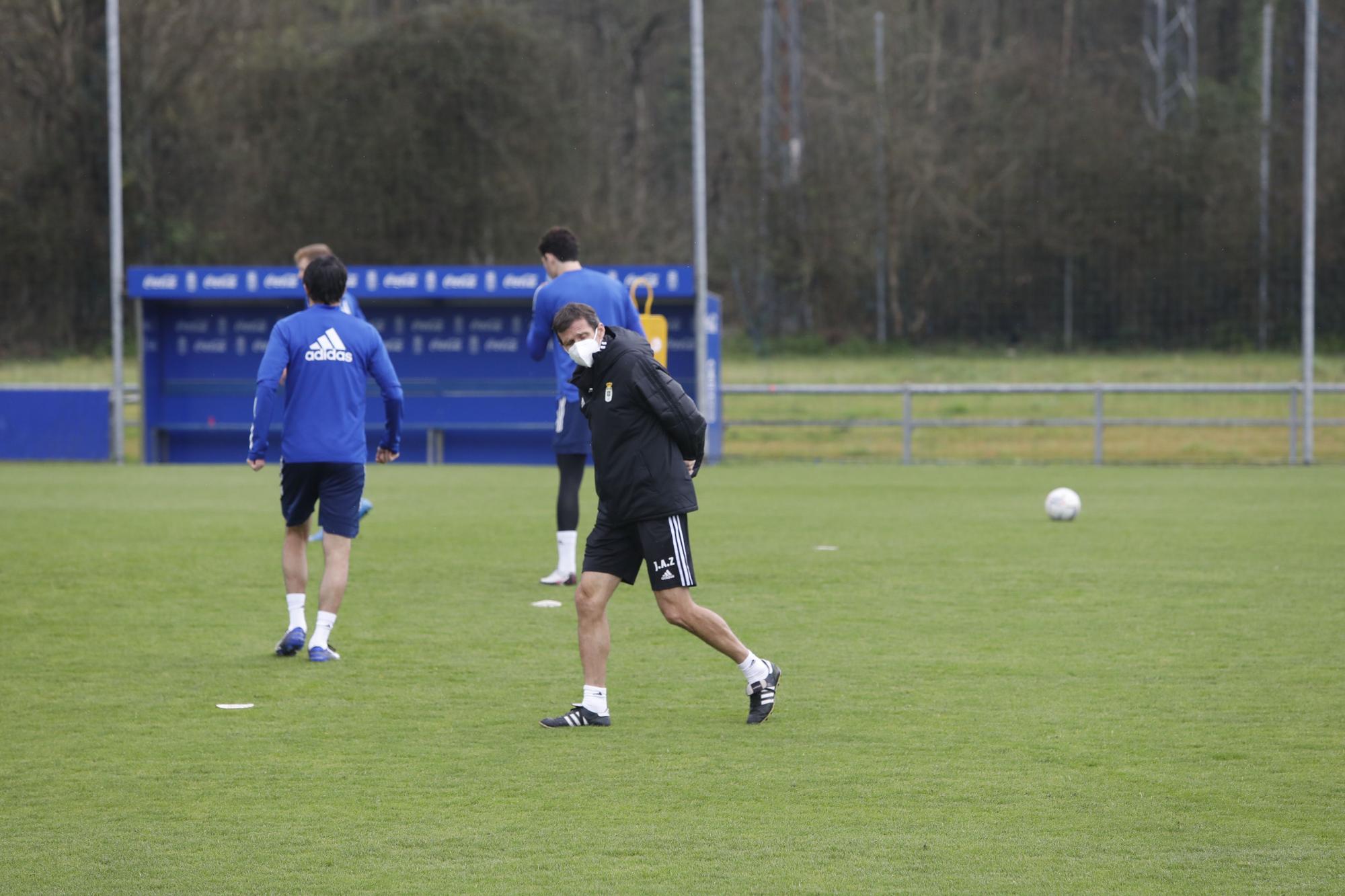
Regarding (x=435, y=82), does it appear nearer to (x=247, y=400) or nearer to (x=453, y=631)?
(x=247, y=400)

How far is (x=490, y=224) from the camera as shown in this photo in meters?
31.2

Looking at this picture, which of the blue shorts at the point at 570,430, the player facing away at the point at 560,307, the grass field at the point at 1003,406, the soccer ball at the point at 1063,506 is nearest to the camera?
the player facing away at the point at 560,307

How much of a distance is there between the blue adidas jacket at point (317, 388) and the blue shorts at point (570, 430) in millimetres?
2374

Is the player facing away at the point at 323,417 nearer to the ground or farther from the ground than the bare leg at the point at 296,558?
farther from the ground

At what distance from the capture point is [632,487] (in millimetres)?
6340

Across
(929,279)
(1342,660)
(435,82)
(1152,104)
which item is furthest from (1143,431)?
(1342,660)

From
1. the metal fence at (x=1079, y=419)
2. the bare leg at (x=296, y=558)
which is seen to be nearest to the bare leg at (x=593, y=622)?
the bare leg at (x=296, y=558)

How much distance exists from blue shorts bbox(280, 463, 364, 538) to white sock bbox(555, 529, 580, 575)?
101 inches

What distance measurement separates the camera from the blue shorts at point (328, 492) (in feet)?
25.2

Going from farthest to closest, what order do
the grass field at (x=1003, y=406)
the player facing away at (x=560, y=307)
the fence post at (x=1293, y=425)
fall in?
the grass field at (x=1003, y=406) → the fence post at (x=1293, y=425) → the player facing away at (x=560, y=307)

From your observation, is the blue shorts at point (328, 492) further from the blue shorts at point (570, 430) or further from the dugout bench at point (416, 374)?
the dugout bench at point (416, 374)

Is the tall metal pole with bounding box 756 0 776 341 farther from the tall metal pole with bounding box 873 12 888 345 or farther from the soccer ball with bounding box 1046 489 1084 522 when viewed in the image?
the soccer ball with bounding box 1046 489 1084 522

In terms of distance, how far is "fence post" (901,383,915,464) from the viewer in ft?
72.8

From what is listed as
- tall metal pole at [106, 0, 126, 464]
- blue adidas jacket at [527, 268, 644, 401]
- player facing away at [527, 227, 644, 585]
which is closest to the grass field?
tall metal pole at [106, 0, 126, 464]
